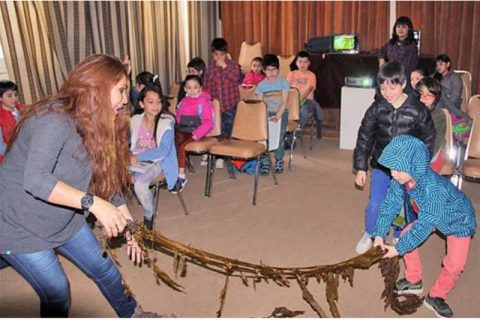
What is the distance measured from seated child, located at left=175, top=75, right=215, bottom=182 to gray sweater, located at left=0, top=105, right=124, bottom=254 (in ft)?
9.00

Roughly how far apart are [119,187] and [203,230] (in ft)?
6.21

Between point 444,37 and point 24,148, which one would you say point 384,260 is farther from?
point 444,37

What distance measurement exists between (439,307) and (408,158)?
37.7 inches

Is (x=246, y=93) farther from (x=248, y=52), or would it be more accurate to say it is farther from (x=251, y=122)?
(x=248, y=52)

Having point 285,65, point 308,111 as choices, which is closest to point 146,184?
point 308,111

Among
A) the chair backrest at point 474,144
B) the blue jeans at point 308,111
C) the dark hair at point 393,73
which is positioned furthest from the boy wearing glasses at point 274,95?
the dark hair at point 393,73

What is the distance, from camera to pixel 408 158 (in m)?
2.54

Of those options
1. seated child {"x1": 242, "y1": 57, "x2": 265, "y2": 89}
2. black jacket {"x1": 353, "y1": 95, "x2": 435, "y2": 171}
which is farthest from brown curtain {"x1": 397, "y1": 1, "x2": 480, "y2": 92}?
black jacket {"x1": 353, "y1": 95, "x2": 435, "y2": 171}

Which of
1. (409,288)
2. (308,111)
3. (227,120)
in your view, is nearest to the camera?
(409,288)

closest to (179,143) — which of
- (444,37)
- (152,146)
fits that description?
(152,146)

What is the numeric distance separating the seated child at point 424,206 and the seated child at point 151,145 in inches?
70.7

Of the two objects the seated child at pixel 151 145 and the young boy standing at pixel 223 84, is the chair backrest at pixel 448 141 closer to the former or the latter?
the seated child at pixel 151 145

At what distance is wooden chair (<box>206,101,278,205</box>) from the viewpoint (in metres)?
4.67

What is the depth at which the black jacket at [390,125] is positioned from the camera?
325 centimetres
